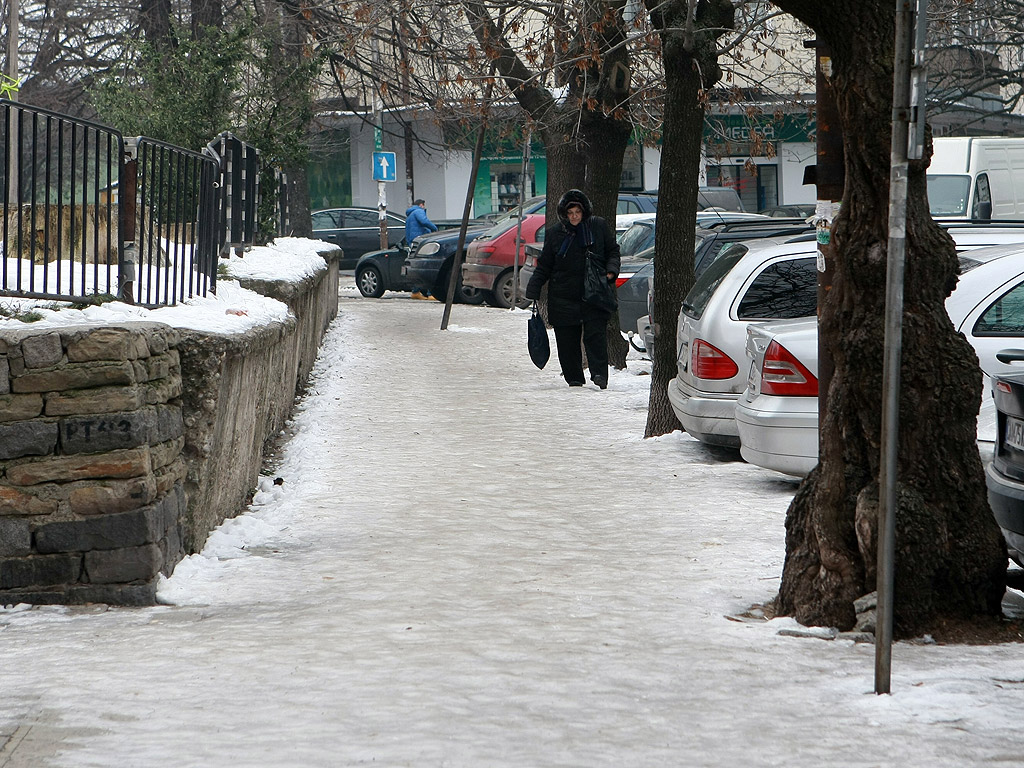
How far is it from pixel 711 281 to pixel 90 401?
16.3ft

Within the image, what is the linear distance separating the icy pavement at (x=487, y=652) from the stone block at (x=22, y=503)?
395 mm

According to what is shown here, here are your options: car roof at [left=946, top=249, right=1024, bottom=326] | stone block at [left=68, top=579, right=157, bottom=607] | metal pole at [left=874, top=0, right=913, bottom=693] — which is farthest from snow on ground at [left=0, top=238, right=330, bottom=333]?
car roof at [left=946, top=249, right=1024, bottom=326]

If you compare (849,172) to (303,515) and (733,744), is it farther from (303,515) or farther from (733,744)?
(303,515)

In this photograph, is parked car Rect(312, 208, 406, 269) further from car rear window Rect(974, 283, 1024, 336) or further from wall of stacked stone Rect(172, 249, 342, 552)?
car rear window Rect(974, 283, 1024, 336)

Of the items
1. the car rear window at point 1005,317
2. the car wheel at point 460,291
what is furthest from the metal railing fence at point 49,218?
the car wheel at point 460,291

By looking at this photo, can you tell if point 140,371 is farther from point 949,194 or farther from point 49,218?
point 949,194

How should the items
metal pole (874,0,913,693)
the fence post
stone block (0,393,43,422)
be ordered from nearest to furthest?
metal pole (874,0,913,693) < stone block (0,393,43,422) < the fence post

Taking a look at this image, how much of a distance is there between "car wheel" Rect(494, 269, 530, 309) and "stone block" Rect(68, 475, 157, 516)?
55.2 ft

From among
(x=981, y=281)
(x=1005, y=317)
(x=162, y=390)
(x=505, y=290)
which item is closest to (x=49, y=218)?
(x=162, y=390)

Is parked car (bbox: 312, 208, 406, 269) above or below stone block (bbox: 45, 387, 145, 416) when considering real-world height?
above

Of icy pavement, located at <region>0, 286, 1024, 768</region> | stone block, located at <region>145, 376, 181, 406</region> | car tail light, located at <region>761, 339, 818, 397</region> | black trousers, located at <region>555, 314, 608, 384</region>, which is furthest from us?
black trousers, located at <region>555, 314, 608, 384</region>

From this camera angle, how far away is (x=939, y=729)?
12.9 ft

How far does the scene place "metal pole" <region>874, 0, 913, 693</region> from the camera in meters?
4.21

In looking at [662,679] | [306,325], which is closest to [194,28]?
[306,325]
